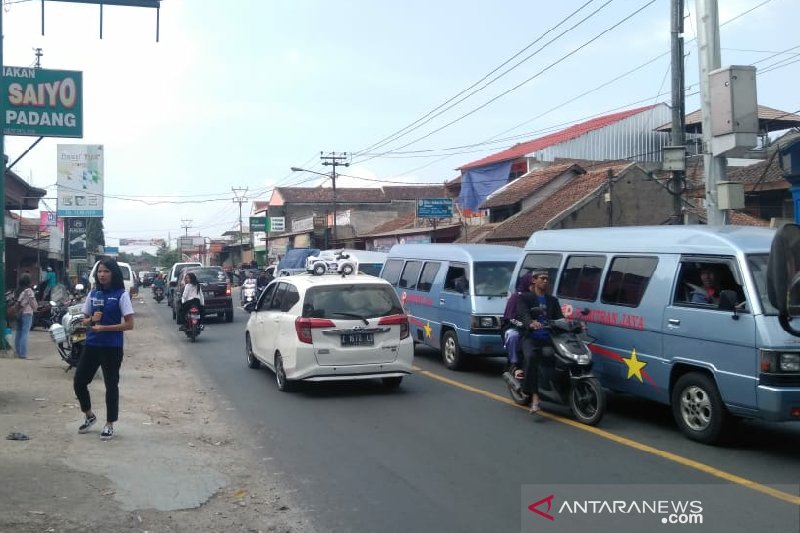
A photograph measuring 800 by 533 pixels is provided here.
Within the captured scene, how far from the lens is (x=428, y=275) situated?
14.4 metres

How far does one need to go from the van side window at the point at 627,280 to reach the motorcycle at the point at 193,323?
12.3 meters

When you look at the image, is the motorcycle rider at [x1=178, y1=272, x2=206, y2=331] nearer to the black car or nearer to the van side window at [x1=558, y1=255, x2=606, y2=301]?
the black car

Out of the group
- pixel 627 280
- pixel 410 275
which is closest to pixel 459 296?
pixel 410 275

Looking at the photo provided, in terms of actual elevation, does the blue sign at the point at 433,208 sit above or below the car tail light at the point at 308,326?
above

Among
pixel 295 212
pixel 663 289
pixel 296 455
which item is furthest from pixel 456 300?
pixel 295 212

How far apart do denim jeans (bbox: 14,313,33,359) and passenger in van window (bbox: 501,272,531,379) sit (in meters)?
9.83

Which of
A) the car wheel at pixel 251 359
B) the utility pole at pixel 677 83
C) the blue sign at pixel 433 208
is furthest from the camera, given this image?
the blue sign at pixel 433 208

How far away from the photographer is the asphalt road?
571 cm

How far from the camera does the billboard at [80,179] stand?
1580 inches

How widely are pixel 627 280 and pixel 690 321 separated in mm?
1262

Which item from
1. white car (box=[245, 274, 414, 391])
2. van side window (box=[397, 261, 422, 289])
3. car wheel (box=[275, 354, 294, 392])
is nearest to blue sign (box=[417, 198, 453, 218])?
van side window (box=[397, 261, 422, 289])

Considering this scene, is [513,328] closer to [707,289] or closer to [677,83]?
[707,289]

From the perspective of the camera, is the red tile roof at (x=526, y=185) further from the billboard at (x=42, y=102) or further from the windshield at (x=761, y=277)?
the windshield at (x=761, y=277)

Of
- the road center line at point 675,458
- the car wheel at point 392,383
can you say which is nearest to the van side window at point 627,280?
the road center line at point 675,458
